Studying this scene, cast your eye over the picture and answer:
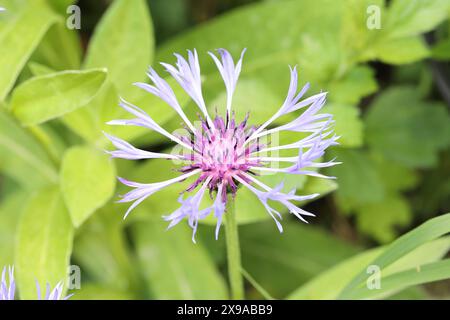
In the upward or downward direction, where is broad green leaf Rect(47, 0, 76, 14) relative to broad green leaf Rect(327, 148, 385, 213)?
upward

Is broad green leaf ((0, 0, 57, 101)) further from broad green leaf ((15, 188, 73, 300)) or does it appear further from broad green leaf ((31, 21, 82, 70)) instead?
broad green leaf ((15, 188, 73, 300))

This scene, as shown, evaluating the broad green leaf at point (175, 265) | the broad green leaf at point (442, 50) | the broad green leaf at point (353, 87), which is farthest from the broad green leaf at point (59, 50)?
the broad green leaf at point (442, 50)

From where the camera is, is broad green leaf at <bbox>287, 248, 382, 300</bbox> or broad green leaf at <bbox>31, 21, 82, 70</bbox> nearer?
broad green leaf at <bbox>287, 248, 382, 300</bbox>

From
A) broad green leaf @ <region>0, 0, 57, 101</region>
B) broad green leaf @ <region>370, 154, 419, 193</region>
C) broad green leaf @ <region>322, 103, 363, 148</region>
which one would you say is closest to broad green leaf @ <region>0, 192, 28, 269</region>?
broad green leaf @ <region>0, 0, 57, 101</region>

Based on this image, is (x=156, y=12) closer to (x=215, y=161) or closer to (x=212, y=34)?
(x=212, y=34)

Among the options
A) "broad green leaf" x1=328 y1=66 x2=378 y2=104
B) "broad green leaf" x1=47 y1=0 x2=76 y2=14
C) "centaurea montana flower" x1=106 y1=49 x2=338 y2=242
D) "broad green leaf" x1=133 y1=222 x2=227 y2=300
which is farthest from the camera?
"broad green leaf" x1=47 y1=0 x2=76 y2=14

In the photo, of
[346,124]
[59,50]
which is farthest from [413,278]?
[59,50]

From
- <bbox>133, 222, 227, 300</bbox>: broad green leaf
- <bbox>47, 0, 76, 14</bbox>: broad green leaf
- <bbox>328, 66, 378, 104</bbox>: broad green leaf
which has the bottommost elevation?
<bbox>133, 222, 227, 300</bbox>: broad green leaf
